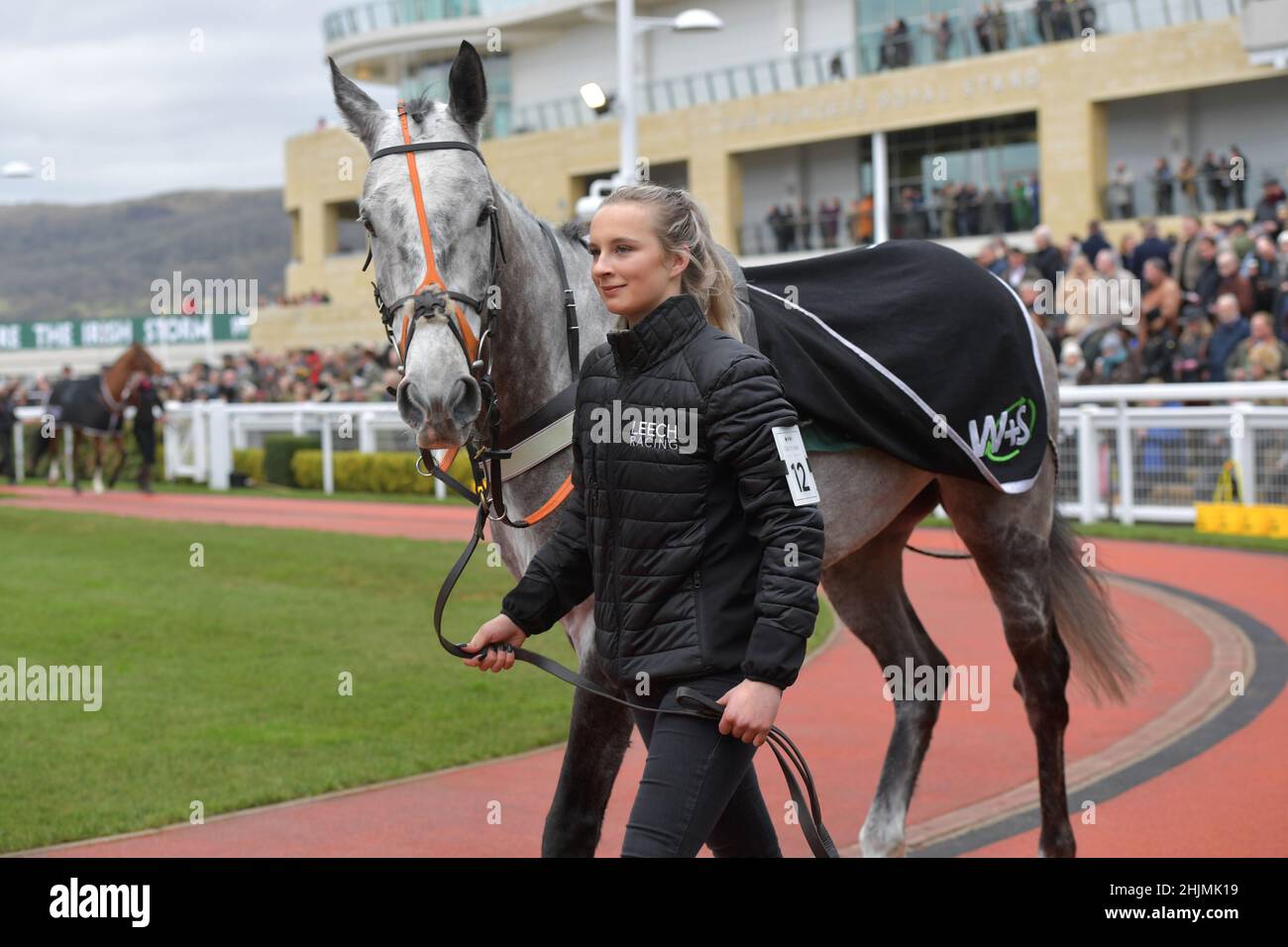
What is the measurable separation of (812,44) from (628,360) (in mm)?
32311

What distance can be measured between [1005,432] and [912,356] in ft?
1.53

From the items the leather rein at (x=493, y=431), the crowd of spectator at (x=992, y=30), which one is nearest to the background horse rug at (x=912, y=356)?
the leather rein at (x=493, y=431)

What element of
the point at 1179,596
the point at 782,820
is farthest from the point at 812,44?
the point at 782,820

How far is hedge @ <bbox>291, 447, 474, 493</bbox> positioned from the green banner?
2334 centimetres

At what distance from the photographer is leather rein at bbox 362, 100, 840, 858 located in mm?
3127

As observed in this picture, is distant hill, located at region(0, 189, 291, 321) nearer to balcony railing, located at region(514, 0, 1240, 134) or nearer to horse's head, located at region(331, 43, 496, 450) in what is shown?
balcony railing, located at region(514, 0, 1240, 134)

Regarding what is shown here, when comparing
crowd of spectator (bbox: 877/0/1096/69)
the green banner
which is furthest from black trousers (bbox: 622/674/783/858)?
the green banner

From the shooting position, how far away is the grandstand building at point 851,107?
26.4m

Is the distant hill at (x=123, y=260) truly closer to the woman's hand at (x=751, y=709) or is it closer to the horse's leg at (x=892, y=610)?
the horse's leg at (x=892, y=610)

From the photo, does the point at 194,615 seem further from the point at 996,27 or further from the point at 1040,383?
the point at 996,27

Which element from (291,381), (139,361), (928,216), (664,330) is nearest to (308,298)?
(291,381)

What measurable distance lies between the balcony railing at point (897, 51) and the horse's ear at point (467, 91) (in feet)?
82.7

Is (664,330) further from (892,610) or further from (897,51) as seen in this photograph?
(897,51)

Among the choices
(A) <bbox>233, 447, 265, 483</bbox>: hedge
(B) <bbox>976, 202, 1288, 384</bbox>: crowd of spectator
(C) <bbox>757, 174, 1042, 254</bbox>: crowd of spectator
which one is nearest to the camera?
(B) <bbox>976, 202, 1288, 384</bbox>: crowd of spectator
